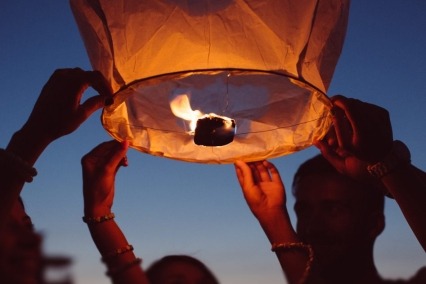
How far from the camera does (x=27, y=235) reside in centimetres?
68

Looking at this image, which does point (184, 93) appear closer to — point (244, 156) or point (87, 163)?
point (244, 156)

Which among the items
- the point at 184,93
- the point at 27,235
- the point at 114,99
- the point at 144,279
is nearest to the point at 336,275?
the point at 144,279

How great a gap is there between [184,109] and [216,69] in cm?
35

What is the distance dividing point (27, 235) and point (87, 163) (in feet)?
3.61

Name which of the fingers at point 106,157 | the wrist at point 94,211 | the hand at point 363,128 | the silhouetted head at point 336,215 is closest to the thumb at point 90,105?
the fingers at point 106,157

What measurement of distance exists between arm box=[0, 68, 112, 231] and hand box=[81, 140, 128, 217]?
44 centimetres

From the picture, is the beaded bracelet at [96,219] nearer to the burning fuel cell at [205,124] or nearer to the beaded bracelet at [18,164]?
the burning fuel cell at [205,124]

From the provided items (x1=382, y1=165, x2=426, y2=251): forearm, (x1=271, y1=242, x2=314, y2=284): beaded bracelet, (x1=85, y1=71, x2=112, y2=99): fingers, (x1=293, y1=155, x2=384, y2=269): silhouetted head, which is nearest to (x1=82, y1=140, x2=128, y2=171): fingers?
(x1=85, y1=71, x2=112, y2=99): fingers

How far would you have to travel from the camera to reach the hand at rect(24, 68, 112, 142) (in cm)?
121

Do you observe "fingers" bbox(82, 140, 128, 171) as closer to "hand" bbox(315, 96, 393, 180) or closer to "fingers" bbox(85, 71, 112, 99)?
"fingers" bbox(85, 71, 112, 99)

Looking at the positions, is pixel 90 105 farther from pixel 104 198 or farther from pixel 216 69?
pixel 104 198

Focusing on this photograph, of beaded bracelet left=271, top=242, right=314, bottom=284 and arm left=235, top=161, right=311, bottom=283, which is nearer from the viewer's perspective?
beaded bracelet left=271, top=242, right=314, bottom=284

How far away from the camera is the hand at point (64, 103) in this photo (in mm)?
1209

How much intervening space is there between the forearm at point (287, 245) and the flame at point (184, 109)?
0.58 metres
